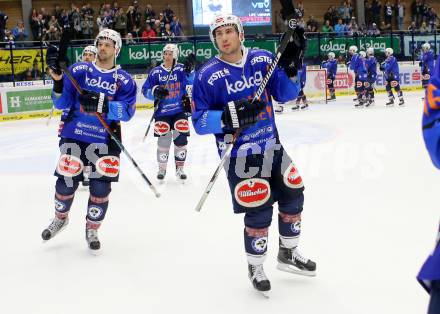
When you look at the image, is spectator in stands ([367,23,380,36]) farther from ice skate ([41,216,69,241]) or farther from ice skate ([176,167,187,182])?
ice skate ([41,216,69,241])

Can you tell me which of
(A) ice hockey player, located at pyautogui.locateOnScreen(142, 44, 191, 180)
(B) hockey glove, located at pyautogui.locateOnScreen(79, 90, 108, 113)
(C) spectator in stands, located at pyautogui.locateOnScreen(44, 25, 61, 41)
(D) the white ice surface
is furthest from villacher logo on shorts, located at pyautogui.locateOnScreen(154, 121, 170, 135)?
(C) spectator in stands, located at pyautogui.locateOnScreen(44, 25, 61, 41)

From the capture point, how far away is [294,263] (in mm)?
3352

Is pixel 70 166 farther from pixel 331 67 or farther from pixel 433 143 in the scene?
pixel 331 67

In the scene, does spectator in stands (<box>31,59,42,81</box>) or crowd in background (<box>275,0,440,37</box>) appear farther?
crowd in background (<box>275,0,440,37</box>)

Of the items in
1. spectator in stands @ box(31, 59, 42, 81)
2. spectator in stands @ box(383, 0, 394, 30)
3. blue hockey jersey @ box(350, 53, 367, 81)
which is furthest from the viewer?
spectator in stands @ box(383, 0, 394, 30)

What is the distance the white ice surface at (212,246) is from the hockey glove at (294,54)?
4.15 feet

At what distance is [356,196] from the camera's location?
17.4 ft

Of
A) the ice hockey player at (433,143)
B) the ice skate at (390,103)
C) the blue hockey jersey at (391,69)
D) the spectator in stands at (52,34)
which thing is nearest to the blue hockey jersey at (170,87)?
the ice hockey player at (433,143)

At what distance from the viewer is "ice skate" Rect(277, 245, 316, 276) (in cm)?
332

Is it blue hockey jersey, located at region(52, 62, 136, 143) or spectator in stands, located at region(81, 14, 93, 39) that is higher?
spectator in stands, located at region(81, 14, 93, 39)

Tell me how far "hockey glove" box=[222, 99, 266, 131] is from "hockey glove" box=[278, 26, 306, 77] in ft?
1.03

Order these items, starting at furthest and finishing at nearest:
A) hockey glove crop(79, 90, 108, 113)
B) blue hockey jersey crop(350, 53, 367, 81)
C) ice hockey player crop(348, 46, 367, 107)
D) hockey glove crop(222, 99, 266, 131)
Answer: blue hockey jersey crop(350, 53, 367, 81) → ice hockey player crop(348, 46, 367, 107) → hockey glove crop(79, 90, 108, 113) → hockey glove crop(222, 99, 266, 131)

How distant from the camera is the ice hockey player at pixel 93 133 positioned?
3.94 metres

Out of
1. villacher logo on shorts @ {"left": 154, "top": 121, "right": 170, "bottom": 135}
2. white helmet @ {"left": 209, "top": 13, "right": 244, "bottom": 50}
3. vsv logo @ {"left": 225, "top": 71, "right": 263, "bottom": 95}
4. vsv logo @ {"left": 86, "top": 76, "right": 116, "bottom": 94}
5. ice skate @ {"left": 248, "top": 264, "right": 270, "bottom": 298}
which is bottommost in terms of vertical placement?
ice skate @ {"left": 248, "top": 264, "right": 270, "bottom": 298}
